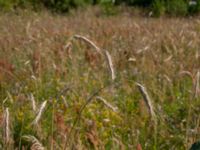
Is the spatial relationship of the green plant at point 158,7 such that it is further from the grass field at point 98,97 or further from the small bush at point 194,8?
the grass field at point 98,97

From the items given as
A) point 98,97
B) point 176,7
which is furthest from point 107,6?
point 98,97

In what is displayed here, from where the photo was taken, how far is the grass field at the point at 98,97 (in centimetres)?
212

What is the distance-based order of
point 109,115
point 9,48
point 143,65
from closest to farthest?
point 109,115 < point 143,65 < point 9,48

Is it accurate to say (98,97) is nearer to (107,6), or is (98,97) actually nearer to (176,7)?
(176,7)

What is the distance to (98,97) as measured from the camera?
1.98 m

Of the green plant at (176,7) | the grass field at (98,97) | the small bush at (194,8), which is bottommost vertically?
the small bush at (194,8)

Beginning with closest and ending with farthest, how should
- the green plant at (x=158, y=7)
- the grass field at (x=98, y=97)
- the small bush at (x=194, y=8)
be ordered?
the grass field at (x=98, y=97)
the green plant at (x=158, y=7)
the small bush at (x=194, y=8)

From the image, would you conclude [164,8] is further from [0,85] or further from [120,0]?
[0,85]

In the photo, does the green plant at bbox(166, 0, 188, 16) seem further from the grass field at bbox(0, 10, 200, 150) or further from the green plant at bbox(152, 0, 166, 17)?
the grass field at bbox(0, 10, 200, 150)

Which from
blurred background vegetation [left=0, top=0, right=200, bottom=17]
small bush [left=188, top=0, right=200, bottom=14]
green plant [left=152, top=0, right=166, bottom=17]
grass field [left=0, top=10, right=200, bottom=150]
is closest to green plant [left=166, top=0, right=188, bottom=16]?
blurred background vegetation [left=0, top=0, right=200, bottom=17]

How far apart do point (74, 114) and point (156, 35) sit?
3.64 m

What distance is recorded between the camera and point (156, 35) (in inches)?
254

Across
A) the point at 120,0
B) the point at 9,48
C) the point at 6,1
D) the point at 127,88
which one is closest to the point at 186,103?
the point at 127,88

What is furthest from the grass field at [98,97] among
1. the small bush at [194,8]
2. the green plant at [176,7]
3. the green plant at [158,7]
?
the small bush at [194,8]
